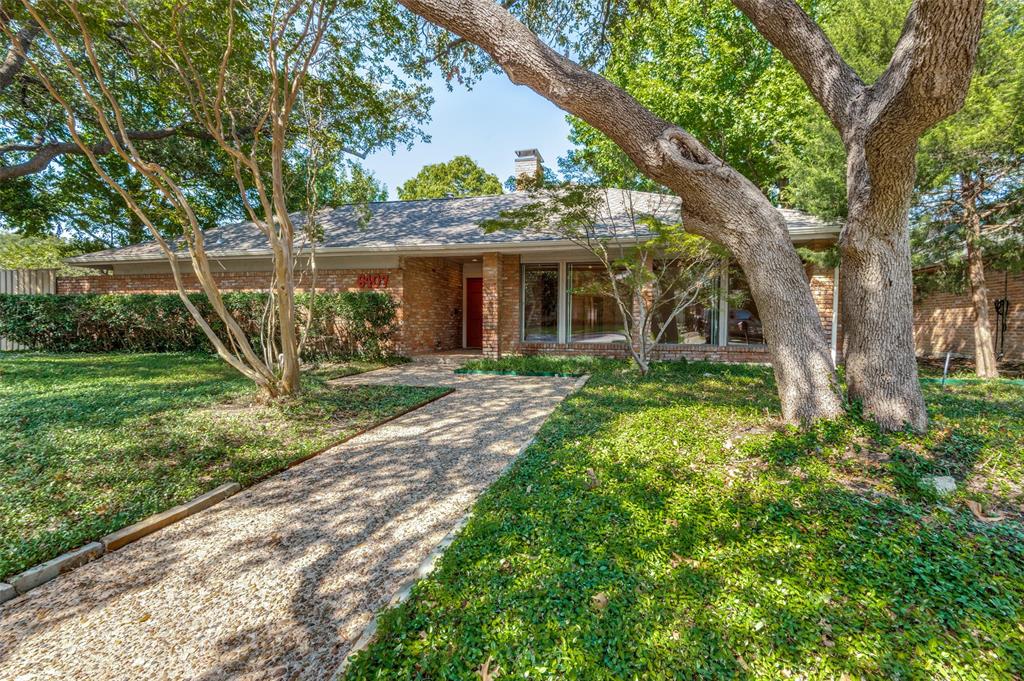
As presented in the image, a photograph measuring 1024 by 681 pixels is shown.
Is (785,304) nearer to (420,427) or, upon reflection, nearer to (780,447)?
(780,447)

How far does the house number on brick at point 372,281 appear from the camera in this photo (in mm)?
10406

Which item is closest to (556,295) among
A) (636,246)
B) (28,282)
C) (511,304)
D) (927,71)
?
(511,304)

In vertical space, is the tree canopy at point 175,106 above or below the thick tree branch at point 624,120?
above

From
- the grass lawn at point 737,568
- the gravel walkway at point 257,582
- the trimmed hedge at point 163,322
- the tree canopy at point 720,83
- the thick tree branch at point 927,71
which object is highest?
the tree canopy at point 720,83

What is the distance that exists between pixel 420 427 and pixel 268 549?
8.27 feet

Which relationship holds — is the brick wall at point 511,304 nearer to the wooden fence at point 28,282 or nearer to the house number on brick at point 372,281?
the house number on brick at point 372,281

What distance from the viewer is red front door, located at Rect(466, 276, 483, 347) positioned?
13.0 metres

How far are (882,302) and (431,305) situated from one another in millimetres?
9384

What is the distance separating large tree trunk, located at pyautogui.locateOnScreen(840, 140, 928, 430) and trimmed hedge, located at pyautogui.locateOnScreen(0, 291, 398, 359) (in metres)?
8.56

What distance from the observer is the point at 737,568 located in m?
2.12

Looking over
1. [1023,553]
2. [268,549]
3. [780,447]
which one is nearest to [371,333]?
[268,549]

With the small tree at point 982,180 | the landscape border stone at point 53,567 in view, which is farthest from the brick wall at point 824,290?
the landscape border stone at point 53,567

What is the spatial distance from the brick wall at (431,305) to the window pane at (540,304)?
8.38ft

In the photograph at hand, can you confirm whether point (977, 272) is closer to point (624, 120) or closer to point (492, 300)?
point (624, 120)
